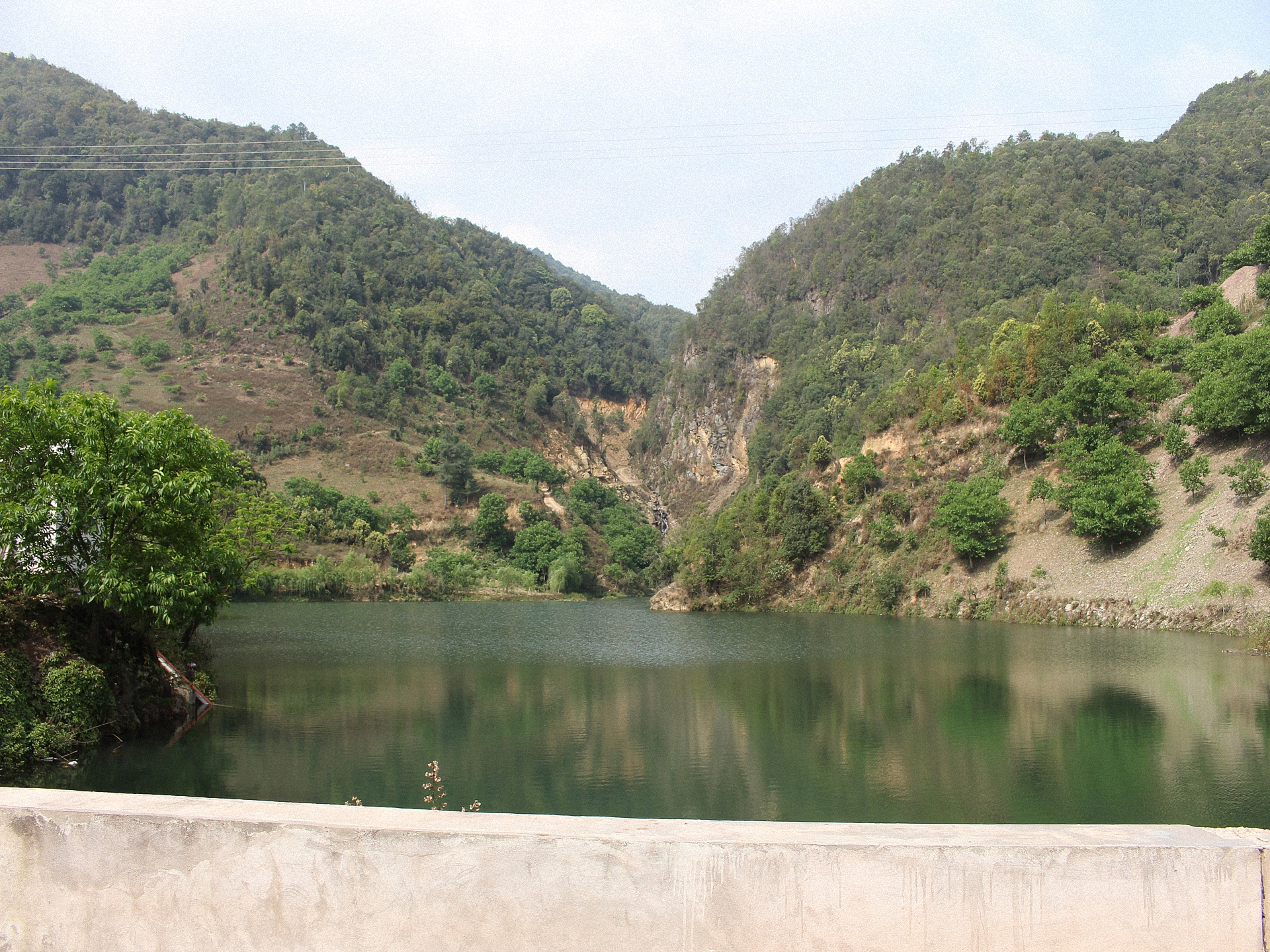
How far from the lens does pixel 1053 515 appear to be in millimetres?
56875

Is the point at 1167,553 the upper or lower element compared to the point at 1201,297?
lower

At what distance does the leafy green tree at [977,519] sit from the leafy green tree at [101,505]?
1953 inches

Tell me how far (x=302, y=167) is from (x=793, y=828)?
165m

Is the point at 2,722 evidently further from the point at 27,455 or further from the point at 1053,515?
the point at 1053,515

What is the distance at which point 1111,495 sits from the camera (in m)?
49.3

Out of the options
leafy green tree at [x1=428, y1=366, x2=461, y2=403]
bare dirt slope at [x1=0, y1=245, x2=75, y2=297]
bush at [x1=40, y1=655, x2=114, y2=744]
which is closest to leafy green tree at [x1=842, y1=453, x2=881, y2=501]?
bush at [x1=40, y1=655, x2=114, y2=744]

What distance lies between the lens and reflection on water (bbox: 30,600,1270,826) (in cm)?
1438

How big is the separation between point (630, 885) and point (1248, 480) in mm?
49344

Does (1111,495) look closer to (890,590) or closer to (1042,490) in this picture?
(1042,490)

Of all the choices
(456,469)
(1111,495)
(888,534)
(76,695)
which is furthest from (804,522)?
(76,695)

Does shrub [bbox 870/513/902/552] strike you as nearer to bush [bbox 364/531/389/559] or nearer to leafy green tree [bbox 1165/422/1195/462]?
leafy green tree [bbox 1165/422/1195/462]

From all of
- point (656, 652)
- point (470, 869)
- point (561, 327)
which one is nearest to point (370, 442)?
point (561, 327)

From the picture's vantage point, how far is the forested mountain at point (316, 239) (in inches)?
5020

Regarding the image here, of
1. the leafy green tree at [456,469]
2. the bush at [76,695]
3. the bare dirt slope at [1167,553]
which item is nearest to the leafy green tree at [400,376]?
the leafy green tree at [456,469]
